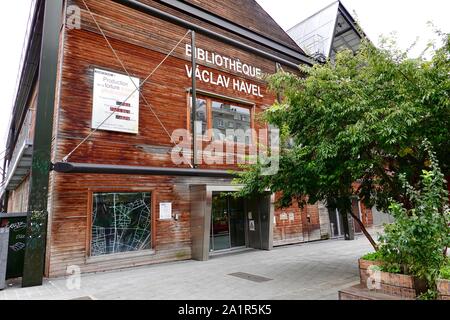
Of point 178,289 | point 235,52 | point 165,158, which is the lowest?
point 178,289

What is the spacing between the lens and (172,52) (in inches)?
456

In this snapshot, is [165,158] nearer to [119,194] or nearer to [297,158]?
[119,194]

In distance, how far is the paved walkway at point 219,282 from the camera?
6.28 meters

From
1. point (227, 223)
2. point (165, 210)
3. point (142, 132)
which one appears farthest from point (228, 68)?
point (165, 210)

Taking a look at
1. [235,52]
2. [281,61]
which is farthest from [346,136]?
[281,61]

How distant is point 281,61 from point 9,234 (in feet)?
44.0

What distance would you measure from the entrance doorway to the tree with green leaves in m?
4.57

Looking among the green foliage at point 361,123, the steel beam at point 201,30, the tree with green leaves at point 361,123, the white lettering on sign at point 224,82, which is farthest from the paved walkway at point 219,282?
the white lettering on sign at point 224,82

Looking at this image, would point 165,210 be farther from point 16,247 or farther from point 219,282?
point 16,247

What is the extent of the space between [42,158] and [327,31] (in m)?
17.6

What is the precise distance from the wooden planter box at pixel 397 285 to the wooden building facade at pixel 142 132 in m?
6.69

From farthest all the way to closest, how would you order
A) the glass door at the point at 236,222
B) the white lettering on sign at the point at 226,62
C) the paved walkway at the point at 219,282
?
the glass door at the point at 236,222, the white lettering on sign at the point at 226,62, the paved walkway at the point at 219,282

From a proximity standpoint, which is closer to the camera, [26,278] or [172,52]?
[26,278]

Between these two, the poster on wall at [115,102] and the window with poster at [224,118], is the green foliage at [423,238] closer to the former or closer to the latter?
the poster on wall at [115,102]
